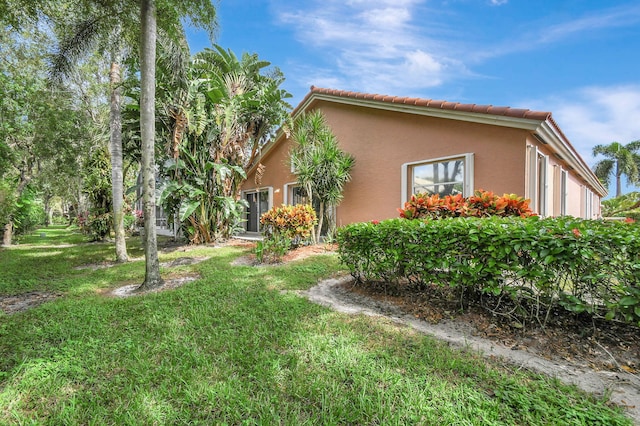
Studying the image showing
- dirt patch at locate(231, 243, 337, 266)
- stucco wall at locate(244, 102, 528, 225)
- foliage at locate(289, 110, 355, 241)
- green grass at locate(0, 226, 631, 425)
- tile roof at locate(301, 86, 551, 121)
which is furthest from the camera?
foliage at locate(289, 110, 355, 241)

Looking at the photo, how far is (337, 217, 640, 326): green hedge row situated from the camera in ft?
8.16

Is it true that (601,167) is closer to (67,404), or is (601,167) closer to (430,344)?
(430,344)

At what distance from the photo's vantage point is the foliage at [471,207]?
482 centimetres

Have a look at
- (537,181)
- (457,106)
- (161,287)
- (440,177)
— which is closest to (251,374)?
(161,287)

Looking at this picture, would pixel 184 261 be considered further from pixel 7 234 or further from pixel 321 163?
pixel 7 234

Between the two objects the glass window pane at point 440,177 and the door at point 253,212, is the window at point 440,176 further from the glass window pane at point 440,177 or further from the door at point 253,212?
the door at point 253,212

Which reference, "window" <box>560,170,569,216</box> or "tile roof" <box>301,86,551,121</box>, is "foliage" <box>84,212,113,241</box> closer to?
"tile roof" <box>301,86,551,121</box>

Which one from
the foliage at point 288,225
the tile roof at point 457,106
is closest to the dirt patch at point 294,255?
the foliage at point 288,225

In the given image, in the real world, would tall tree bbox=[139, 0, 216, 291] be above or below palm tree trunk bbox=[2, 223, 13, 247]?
above

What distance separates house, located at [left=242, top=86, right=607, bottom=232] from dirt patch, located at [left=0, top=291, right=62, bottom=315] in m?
7.77

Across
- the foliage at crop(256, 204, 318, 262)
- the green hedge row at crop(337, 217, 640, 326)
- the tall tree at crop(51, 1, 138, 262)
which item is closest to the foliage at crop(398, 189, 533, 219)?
the green hedge row at crop(337, 217, 640, 326)

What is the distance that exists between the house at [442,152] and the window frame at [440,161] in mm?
22

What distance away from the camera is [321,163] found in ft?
28.8

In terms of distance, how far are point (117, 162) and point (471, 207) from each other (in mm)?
9075
